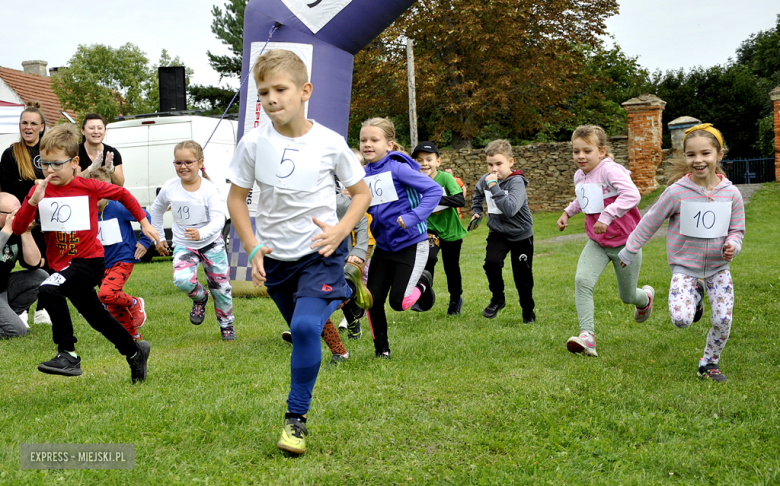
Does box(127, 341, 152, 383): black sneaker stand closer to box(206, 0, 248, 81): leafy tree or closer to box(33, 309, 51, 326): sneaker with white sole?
box(33, 309, 51, 326): sneaker with white sole

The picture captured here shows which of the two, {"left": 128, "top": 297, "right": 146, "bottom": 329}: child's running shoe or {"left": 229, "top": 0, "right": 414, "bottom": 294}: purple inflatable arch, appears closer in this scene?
{"left": 128, "top": 297, "right": 146, "bottom": 329}: child's running shoe

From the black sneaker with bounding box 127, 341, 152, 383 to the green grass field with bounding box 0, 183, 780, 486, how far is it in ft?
0.34

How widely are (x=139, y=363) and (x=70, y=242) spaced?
94 cm

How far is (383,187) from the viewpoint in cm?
563

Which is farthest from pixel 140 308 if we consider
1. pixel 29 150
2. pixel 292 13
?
pixel 292 13

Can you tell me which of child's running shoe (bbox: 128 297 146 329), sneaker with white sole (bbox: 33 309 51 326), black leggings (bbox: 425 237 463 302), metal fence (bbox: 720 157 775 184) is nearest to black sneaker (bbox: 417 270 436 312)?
black leggings (bbox: 425 237 463 302)

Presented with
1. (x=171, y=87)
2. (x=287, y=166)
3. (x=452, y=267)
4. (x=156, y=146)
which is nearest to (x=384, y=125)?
(x=287, y=166)

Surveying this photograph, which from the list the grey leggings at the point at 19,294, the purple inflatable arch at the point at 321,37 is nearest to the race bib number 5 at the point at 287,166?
the grey leggings at the point at 19,294

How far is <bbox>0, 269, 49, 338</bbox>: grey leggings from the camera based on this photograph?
7.14m

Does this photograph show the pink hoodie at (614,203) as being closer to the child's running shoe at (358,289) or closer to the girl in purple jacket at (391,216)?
the girl in purple jacket at (391,216)

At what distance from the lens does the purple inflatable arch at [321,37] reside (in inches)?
334

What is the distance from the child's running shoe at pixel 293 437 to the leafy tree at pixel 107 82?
25.2 m

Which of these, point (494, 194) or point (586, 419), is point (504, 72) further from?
point (586, 419)

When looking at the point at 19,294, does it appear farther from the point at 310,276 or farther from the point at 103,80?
the point at 103,80
